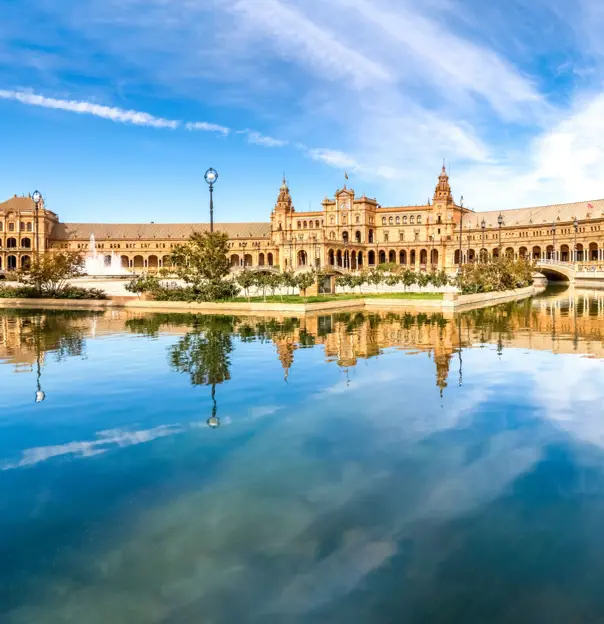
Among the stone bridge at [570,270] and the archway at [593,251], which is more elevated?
the archway at [593,251]

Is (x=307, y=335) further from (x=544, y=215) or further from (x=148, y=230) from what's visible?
(x=148, y=230)

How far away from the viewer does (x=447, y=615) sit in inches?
241

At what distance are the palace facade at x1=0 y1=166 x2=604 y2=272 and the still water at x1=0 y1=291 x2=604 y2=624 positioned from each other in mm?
87317

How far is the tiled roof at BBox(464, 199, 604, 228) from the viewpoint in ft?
320

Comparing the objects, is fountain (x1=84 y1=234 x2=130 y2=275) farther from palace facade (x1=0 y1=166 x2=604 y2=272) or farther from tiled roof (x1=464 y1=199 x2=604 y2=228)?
tiled roof (x1=464 y1=199 x2=604 y2=228)

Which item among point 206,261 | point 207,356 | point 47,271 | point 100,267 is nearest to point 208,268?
point 206,261

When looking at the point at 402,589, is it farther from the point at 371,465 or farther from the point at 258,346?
the point at 258,346

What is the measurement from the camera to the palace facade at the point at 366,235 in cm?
10381

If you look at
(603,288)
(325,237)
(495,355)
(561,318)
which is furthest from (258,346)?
(325,237)

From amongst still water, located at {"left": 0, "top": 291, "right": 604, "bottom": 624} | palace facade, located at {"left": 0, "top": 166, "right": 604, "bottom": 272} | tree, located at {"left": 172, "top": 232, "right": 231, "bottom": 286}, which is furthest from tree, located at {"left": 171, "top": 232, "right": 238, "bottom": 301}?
palace facade, located at {"left": 0, "top": 166, "right": 604, "bottom": 272}

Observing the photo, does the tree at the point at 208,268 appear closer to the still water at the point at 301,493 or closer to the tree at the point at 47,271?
the tree at the point at 47,271

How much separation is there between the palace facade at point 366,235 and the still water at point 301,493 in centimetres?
8732

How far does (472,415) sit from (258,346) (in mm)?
10874

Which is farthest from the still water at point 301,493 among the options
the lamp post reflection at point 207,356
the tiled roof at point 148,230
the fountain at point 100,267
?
the tiled roof at point 148,230
